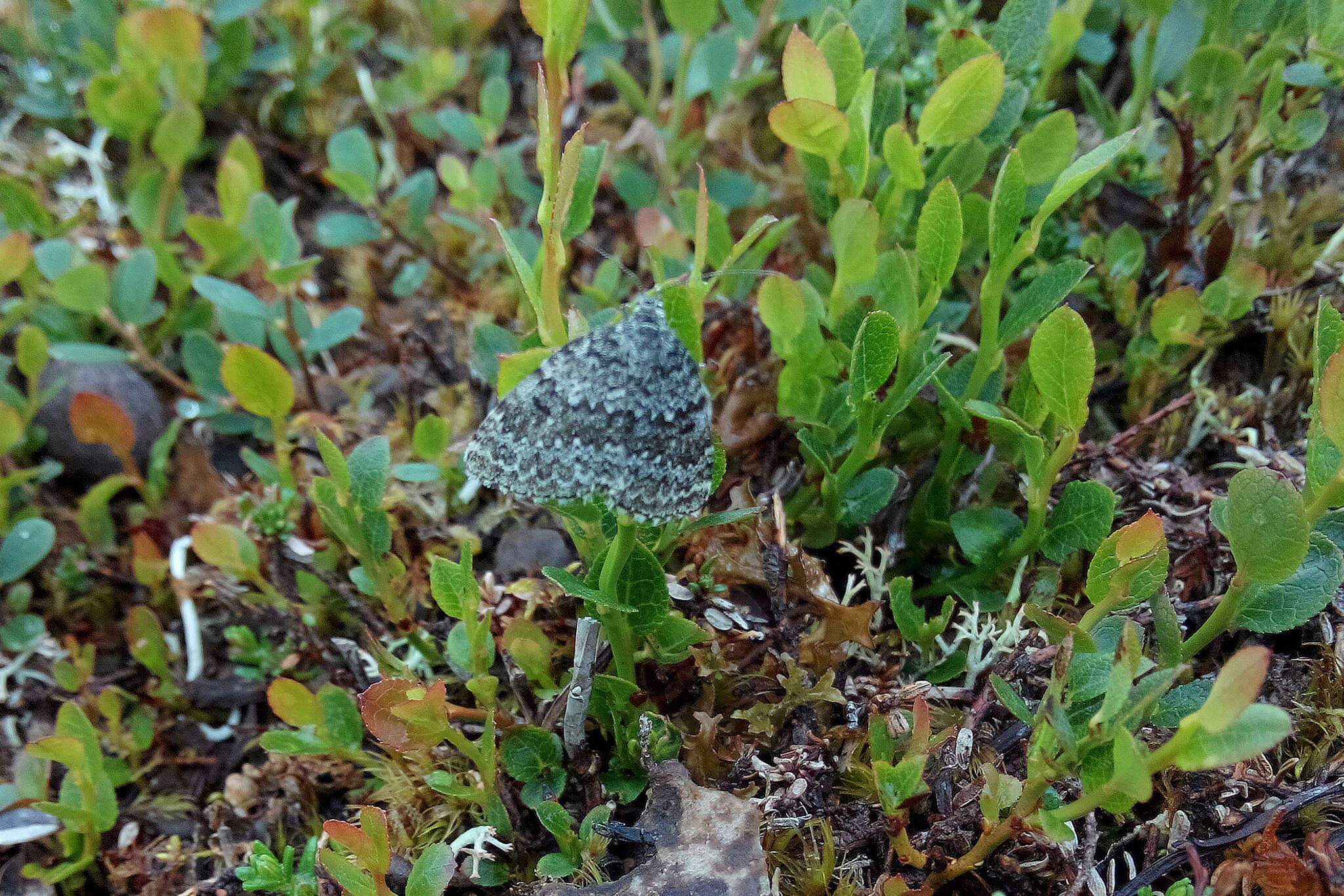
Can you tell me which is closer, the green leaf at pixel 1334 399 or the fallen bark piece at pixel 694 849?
the green leaf at pixel 1334 399

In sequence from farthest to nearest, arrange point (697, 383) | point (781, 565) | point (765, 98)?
point (765, 98), point (781, 565), point (697, 383)

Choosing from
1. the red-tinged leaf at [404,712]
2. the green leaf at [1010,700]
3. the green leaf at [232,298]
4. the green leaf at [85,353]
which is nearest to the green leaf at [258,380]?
the green leaf at [232,298]

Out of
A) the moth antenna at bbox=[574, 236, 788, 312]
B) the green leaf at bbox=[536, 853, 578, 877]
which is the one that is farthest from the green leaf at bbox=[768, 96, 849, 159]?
the green leaf at bbox=[536, 853, 578, 877]

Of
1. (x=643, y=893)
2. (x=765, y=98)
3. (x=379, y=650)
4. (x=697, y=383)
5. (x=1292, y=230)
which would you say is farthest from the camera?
(x=765, y=98)

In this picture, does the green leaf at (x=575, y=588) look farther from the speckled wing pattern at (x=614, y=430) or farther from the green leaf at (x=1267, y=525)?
the green leaf at (x=1267, y=525)

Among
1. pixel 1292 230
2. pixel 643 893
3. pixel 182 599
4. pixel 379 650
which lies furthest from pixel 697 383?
pixel 1292 230

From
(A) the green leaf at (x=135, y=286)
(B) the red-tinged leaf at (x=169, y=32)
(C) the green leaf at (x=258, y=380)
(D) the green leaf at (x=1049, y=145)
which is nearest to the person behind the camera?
(D) the green leaf at (x=1049, y=145)

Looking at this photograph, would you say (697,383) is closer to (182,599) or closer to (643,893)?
(643,893)
